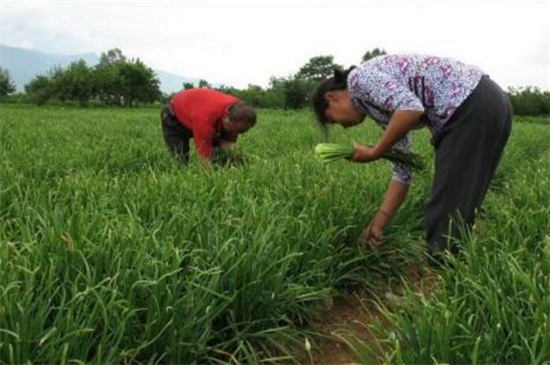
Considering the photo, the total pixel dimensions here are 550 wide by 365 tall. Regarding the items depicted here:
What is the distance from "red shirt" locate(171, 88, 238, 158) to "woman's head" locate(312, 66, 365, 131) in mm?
2088

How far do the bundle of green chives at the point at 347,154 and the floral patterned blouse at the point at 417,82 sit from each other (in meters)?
0.26

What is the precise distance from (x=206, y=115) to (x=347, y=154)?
2.13 m

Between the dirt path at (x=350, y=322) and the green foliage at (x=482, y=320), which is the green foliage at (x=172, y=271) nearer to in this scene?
the dirt path at (x=350, y=322)

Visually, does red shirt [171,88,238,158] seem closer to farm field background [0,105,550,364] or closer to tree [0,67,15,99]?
farm field background [0,105,550,364]

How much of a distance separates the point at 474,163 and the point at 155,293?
2062 mm

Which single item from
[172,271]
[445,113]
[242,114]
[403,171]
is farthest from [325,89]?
[242,114]

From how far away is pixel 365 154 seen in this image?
11.7 ft

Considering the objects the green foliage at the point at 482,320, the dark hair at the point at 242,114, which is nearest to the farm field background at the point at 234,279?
the green foliage at the point at 482,320

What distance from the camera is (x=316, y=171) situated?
525 cm

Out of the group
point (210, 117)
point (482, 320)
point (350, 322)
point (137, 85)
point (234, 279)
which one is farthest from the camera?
point (137, 85)

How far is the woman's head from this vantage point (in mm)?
3480

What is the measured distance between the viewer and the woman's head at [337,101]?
348cm

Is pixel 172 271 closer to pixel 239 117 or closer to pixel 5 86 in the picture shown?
pixel 239 117

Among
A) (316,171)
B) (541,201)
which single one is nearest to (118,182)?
(316,171)
